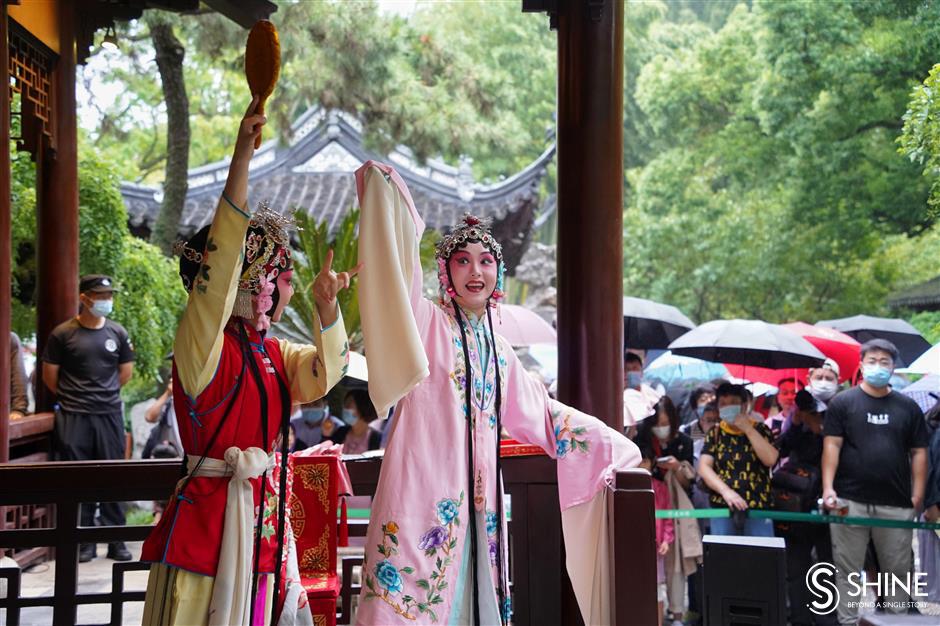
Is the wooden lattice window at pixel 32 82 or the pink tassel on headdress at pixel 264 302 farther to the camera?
the wooden lattice window at pixel 32 82

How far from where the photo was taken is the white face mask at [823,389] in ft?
23.2

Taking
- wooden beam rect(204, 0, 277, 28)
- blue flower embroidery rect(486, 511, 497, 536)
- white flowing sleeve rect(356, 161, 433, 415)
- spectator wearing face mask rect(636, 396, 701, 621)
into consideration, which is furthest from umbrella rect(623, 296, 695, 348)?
white flowing sleeve rect(356, 161, 433, 415)

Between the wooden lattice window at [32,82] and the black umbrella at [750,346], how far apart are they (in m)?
4.82

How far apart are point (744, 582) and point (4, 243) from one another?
4461 mm

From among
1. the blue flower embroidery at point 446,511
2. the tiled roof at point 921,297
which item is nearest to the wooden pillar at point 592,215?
the blue flower embroidery at point 446,511

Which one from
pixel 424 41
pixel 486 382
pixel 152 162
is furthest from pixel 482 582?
pixel 152 162

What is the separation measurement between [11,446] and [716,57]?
41.3ft

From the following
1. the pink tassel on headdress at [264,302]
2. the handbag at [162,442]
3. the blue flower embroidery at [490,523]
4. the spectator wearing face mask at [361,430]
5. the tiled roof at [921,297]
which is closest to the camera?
the pink tassel on headdress at [264,302]

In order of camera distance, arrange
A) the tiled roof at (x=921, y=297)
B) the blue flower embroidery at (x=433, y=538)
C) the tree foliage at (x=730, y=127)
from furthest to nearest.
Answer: the tree foliage at (x=730, y=127) < the tiled roof at (x=921, y=297) < the blue flower embroidery at (x=433, y=538)

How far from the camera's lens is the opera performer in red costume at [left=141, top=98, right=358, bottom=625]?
2.83 metres

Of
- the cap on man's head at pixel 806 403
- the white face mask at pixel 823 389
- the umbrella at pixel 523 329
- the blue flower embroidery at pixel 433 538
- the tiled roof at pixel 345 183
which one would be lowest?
the blue flower embroidery at pixel 433 538

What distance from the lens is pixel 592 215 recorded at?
14.8 feet
